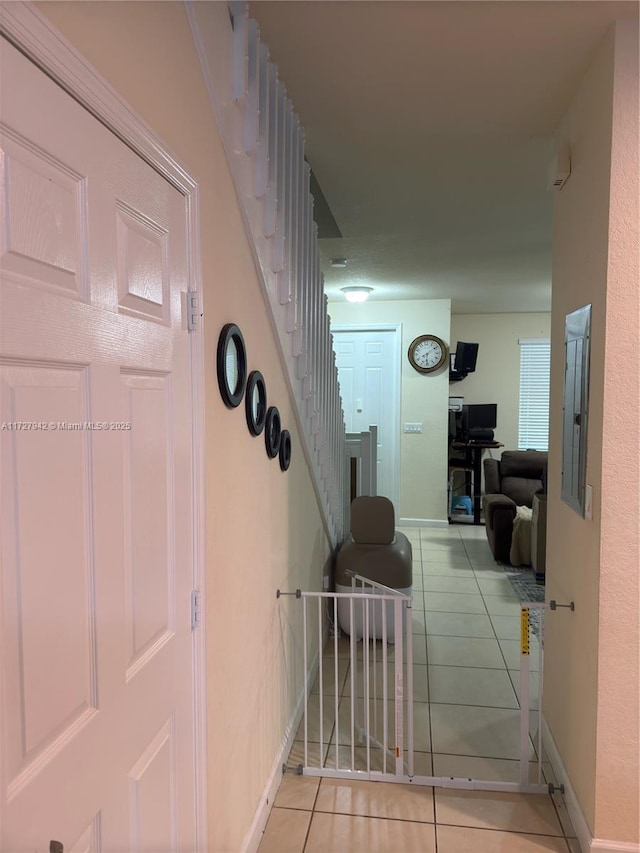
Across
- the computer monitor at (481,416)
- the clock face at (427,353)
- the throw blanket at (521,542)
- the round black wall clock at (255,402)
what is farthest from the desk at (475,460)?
the round black wall clock at (255,402)

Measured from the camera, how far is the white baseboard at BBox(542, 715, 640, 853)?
1.84 metres

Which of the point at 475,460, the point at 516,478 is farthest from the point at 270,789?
the point at 475,460

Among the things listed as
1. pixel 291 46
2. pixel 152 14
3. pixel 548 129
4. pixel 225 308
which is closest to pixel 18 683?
pixel 225 308

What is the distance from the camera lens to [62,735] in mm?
869

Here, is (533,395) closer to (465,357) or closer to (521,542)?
(465,357)

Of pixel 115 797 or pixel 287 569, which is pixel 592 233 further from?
pixel 115 797

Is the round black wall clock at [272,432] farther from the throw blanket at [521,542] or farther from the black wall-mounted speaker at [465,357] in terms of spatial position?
the black wall-mounted speaker at [465,357]

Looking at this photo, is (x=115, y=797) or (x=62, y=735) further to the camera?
(x=115, y=797)

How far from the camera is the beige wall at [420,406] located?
21.3 ft

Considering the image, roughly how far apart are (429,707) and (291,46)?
2855 mm

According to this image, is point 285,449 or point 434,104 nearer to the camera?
point 434,104

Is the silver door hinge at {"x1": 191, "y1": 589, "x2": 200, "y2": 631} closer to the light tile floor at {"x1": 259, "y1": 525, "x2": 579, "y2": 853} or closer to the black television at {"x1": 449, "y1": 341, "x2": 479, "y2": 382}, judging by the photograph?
the light tile floor at {"x1": 259, "y1": 525, "x2": 579, "y2": 853}

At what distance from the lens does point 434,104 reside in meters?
2.19

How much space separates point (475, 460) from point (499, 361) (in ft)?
4.49
